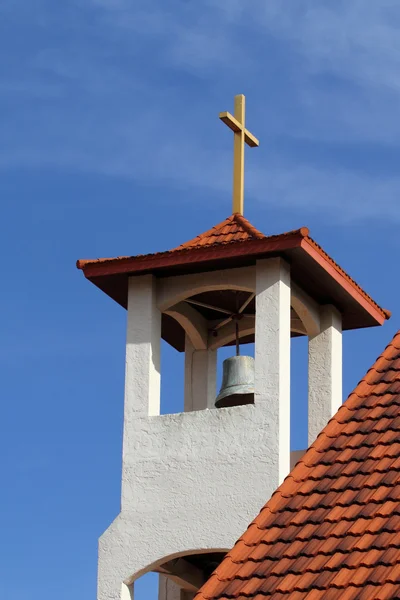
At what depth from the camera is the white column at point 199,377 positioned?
51.2 feet

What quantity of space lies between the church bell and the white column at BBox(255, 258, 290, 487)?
0.41m

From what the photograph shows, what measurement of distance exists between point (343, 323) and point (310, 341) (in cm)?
51

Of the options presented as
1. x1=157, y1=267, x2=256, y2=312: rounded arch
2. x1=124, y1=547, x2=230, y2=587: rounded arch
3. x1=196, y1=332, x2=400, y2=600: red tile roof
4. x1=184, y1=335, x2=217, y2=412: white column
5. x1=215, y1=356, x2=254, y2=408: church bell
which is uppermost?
x1=157, y1=267, x2=256, y2=312: rounded arch

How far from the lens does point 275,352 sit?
13.9 m

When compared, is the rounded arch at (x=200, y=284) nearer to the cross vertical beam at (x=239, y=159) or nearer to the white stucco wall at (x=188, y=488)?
the cross vertical beam at (x=239, y=159)

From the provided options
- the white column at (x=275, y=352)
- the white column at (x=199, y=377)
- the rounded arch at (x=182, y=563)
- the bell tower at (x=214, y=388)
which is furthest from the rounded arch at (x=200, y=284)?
the rounded arch at (x=182, y=563)

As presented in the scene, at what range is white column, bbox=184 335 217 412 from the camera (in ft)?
51.2

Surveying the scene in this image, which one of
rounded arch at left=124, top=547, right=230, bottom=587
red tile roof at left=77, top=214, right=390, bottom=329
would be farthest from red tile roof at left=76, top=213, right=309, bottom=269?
rounded arch at left=124, top=547, right=230, bottom=587

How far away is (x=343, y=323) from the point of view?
50.6 feet

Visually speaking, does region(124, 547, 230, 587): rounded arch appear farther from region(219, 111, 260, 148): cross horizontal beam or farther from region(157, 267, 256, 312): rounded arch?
region(219, 111, 260, 148): cross horizontal beam

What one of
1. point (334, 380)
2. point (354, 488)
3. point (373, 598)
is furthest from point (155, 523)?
point (373, 598)

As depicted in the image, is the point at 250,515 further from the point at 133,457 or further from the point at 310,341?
the point at 310,341

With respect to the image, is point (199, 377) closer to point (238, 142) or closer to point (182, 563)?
point (182, 563)

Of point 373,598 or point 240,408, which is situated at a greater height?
point 240,408
